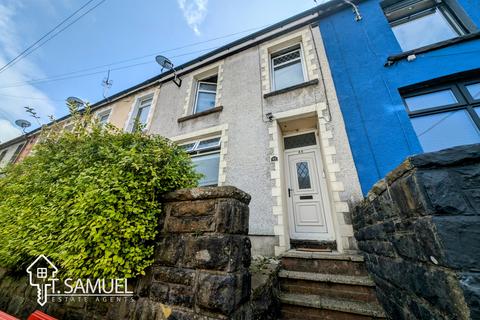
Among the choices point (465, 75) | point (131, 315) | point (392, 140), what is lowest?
point (131, 315)

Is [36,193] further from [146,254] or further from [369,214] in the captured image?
[369,214]

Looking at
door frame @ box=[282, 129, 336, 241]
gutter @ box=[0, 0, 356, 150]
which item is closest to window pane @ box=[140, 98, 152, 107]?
gutter @ box=[0, 0, 356, 150]

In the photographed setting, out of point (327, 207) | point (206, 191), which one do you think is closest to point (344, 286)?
point (327, 207)

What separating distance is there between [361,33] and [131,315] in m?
6.80

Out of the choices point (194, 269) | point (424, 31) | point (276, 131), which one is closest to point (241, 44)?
point (276, 131)

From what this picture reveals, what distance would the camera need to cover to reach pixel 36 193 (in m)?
2.15

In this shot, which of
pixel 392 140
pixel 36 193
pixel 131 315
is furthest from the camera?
pixel 392 140

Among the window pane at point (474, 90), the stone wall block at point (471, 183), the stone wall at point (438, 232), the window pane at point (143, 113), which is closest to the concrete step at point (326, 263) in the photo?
the stone wall at point (438, 232)

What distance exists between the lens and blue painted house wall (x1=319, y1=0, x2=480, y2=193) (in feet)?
10.7

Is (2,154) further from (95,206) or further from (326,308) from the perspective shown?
(326,308)

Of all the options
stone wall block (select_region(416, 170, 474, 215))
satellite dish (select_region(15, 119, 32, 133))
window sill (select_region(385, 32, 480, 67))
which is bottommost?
stone wall block (select_region(416, 170, 474, 215))

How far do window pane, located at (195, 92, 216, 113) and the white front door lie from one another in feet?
10.8

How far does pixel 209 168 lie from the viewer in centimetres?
475

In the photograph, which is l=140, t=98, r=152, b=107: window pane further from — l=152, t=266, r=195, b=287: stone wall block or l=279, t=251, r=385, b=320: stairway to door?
l=279, t=251, r=385, b=320: stairway to door
